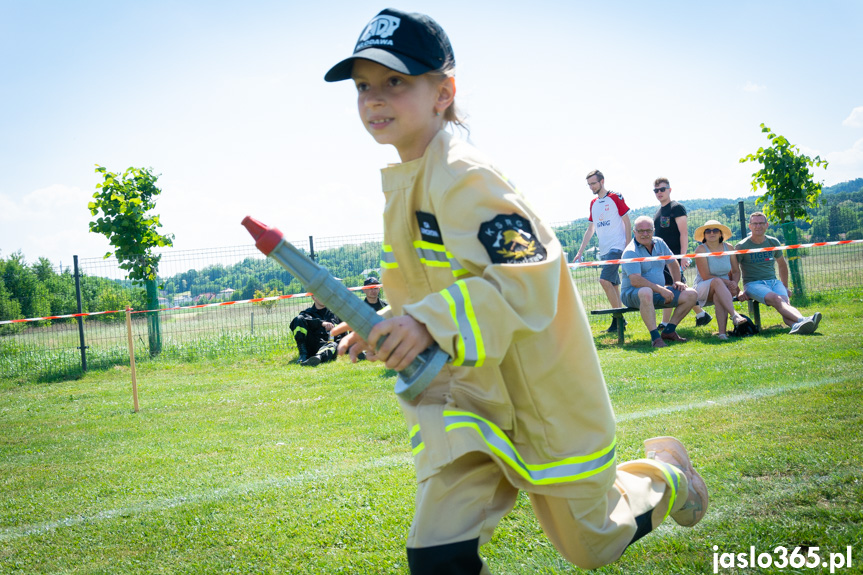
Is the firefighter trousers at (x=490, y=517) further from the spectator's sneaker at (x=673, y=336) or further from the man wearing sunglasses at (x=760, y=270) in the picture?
the man wearing sunglasses at (x=760, y=270)

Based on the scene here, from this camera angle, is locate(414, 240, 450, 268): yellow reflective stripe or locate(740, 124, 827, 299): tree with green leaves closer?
locate(414, 240, 450, 268): yellow reflective stripe

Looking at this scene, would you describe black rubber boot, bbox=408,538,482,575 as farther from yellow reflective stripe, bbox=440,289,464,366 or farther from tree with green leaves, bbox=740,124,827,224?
tree with green leaves, bbox=740,124,827,224

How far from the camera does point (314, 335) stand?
11.4m

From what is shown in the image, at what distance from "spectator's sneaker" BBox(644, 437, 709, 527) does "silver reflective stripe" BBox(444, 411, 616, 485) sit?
1.08 meters

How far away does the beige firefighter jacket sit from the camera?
1.73 m

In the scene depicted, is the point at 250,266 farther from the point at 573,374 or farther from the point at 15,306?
the point at 573,374

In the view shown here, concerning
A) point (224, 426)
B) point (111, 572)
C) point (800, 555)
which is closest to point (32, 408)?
point (224, 426)

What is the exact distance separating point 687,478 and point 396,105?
85.2 inches

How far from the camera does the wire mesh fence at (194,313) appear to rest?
516 inches

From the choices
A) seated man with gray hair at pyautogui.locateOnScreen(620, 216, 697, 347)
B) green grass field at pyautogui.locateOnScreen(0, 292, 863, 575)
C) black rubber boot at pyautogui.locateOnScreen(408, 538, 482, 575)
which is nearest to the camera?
black rubber boot at pyautogui.locateOnScreen(408, 538, 482, 575)

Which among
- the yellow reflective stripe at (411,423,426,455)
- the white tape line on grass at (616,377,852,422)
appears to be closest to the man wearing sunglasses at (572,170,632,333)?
the white tape line on grass at (616,377,852,422)

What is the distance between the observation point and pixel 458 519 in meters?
1.97

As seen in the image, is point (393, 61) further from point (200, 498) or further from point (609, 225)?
point (609, 225)

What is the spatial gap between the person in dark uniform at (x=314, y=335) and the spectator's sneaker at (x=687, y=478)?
27.3ft
